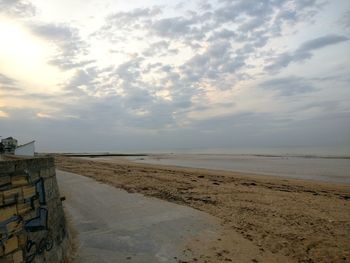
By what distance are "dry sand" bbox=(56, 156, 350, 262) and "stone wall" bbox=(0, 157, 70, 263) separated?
294 centimetres

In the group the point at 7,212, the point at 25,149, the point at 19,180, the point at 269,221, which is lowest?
the point at 269,221

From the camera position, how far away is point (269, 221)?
9.77 m

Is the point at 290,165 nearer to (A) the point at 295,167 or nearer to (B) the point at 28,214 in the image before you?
(A) the point at 295,167

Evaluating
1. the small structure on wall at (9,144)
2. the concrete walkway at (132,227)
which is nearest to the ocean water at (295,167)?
the concrete walkway at (132,227)

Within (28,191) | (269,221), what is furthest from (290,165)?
(28,191)

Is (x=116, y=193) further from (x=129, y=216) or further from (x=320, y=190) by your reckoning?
(x=320, y=190)

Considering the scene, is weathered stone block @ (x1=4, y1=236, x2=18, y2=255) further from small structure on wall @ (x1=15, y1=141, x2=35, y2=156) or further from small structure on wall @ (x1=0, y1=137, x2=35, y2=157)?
small structure on wall @ (x1=15, y1=141, x2=35, y2=156)

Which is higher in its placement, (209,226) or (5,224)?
(5,224)

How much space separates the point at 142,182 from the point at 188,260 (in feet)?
38.7

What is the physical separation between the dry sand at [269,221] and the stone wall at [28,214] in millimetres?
2944

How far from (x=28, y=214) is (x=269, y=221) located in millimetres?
7253

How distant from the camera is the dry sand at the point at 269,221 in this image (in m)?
7.15

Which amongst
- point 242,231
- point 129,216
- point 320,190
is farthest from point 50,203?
point 320,190

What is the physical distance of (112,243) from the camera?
774 cm
